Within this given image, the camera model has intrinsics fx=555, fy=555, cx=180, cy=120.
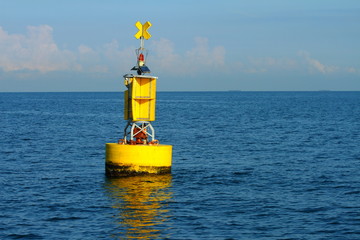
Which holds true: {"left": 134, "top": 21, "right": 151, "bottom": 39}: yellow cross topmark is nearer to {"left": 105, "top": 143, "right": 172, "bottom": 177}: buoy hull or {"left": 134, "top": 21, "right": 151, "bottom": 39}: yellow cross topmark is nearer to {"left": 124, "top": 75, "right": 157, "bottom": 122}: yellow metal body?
{"left": 124, "top": 75, "right": 157, "bottom": 122}: yellow metal body

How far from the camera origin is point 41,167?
39.8 metres

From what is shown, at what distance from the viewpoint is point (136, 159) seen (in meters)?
33.2

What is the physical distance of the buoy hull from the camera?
33031 mm

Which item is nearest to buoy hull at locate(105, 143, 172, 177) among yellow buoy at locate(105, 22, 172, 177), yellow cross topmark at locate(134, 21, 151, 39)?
yellow buoy at locate(105, 22, 172, 177)

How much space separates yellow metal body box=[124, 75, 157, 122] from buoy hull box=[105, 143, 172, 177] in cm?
250

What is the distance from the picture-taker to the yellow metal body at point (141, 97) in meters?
34.7

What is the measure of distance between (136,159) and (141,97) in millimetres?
4135

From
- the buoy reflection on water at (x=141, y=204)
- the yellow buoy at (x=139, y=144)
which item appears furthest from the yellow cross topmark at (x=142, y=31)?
the buoy reflection on water at (x=141, y=204)

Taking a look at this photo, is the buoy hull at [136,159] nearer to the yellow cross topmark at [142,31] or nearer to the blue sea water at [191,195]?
the blue sea water at [191,195]

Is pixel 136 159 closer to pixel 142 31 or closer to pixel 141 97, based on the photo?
pixel 141 97

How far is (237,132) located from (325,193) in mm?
40720

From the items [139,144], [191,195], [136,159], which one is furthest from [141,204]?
[139,144]

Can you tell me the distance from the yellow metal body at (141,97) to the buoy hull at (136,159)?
8.19ft

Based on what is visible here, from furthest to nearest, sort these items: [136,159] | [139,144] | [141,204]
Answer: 1. [139,144]
2. [136,159]
3. [141,204]
